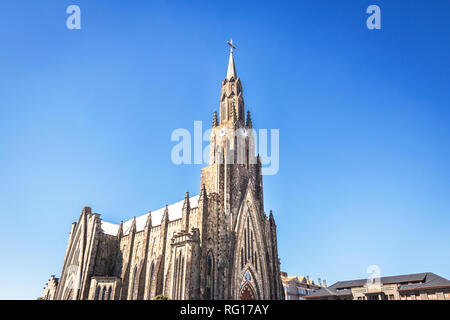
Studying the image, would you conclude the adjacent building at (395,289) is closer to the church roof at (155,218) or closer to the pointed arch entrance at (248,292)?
the pointed arch entrance at (248,292)

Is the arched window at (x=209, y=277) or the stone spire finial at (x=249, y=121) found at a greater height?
the stone spire finial at (x=249, y=121)

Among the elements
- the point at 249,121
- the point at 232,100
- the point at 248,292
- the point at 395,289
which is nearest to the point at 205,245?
the point at 248,292

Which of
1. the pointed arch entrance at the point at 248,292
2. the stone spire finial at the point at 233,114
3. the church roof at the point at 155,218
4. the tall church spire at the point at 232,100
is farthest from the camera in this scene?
the tall church spire at the point at 232,100

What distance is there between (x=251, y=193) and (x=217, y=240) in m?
11.2

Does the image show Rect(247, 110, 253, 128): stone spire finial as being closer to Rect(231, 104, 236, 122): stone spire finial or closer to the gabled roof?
Rect(231, 104, 236, 122): stone spire finial

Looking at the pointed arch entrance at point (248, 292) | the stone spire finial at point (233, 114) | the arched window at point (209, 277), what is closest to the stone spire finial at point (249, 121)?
the stone spire finial at point (233, 114)

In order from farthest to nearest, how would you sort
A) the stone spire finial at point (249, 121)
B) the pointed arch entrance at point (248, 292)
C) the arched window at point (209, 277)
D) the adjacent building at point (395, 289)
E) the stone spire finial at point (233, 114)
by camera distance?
the stone spire finial at point (249, 121) → the stone spire finial at point (233, 114) → the adjacent building at point (395, 289) → the pointed arch entrance at point (248, 292) → the arched window at point (209, 277)

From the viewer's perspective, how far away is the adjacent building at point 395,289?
192 feet

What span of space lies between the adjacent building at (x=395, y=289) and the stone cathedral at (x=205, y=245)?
18.2m

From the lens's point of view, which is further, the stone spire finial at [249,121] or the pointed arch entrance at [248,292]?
the stone spire finial at [249,121]

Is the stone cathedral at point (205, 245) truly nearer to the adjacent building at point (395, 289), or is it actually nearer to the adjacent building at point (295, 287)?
the adjacent building at point (395, 289)

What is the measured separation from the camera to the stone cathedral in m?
48.9

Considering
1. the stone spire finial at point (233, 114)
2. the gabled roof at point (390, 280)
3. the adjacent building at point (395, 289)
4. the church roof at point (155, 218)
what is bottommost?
the adjacent building at point (395, 289)
